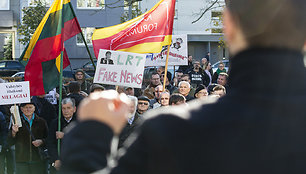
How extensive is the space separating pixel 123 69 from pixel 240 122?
677 centimetres

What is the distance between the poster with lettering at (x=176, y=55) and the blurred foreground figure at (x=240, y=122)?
11739 millimetres

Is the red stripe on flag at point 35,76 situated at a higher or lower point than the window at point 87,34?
lower

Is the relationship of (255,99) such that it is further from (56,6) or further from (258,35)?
(56,6)

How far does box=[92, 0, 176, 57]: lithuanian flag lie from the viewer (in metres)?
8.75

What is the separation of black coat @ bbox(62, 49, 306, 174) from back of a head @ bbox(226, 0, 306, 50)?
0.10ft

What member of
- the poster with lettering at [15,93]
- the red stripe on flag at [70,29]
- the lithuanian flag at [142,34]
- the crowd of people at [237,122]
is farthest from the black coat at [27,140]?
the crowd of people at [237,122]

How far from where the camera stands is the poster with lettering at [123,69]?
311 inches

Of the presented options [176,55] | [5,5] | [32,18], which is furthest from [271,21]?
[5,5]

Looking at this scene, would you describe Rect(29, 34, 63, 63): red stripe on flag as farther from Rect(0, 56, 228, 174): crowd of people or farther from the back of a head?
the back of a head

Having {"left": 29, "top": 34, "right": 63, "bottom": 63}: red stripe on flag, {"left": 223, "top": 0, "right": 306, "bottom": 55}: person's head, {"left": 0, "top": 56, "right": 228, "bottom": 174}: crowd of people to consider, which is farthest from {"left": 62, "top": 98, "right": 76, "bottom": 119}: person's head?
{"left": 223, "top": 0, "right": 306, "bottom": 55}: person's head

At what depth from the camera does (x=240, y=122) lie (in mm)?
1242

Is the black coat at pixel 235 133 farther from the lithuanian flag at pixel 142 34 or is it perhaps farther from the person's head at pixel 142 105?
the lithuanian flag at pixel 142 34

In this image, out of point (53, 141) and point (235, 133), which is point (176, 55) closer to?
point (53, 141)

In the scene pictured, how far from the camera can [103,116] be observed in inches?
52.2
